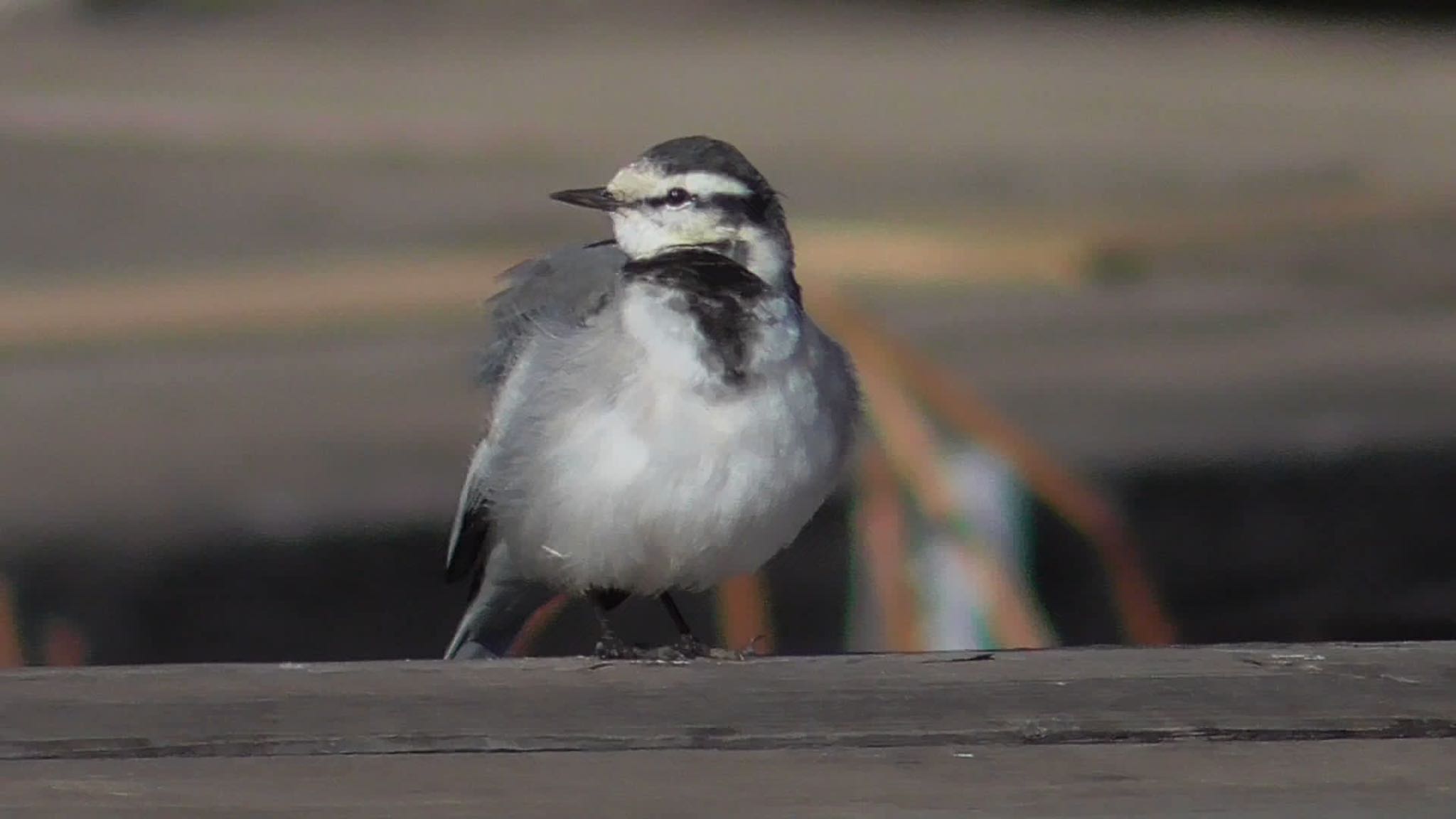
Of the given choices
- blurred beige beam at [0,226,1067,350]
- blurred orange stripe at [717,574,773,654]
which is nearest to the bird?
blurred orange stripe at [717,574,773,654]

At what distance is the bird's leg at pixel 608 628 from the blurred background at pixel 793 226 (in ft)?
7.31

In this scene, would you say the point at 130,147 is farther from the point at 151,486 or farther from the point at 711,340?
the point at 711,340

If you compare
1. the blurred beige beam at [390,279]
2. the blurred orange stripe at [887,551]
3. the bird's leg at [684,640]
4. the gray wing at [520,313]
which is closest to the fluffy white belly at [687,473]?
the bird's leg at [684,640]

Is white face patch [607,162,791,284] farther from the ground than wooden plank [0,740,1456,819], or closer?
farther from the ground

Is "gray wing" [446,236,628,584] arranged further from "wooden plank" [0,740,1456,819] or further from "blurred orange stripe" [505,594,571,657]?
"wooden plank" [0,740,1456,819]

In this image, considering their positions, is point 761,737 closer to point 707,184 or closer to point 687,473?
point 687,473

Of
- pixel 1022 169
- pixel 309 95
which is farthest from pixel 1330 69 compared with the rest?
pixel 309 95

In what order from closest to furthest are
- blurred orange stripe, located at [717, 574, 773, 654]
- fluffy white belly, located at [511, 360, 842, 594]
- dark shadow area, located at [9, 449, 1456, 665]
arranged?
fluffy white belly, located at [511, 360, 842, 594] → blurred orange stripe, located at [717, 574, 773, 654] → dark shadow area, located at [9, 449, 1456, 665]

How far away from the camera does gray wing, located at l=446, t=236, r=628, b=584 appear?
3439 mm

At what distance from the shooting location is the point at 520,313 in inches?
142

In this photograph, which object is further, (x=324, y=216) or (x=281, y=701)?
(x=324, y=216)

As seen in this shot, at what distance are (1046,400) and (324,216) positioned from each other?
2175mm

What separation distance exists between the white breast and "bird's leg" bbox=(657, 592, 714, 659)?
126 millimetres

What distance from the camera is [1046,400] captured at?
6.38 m
